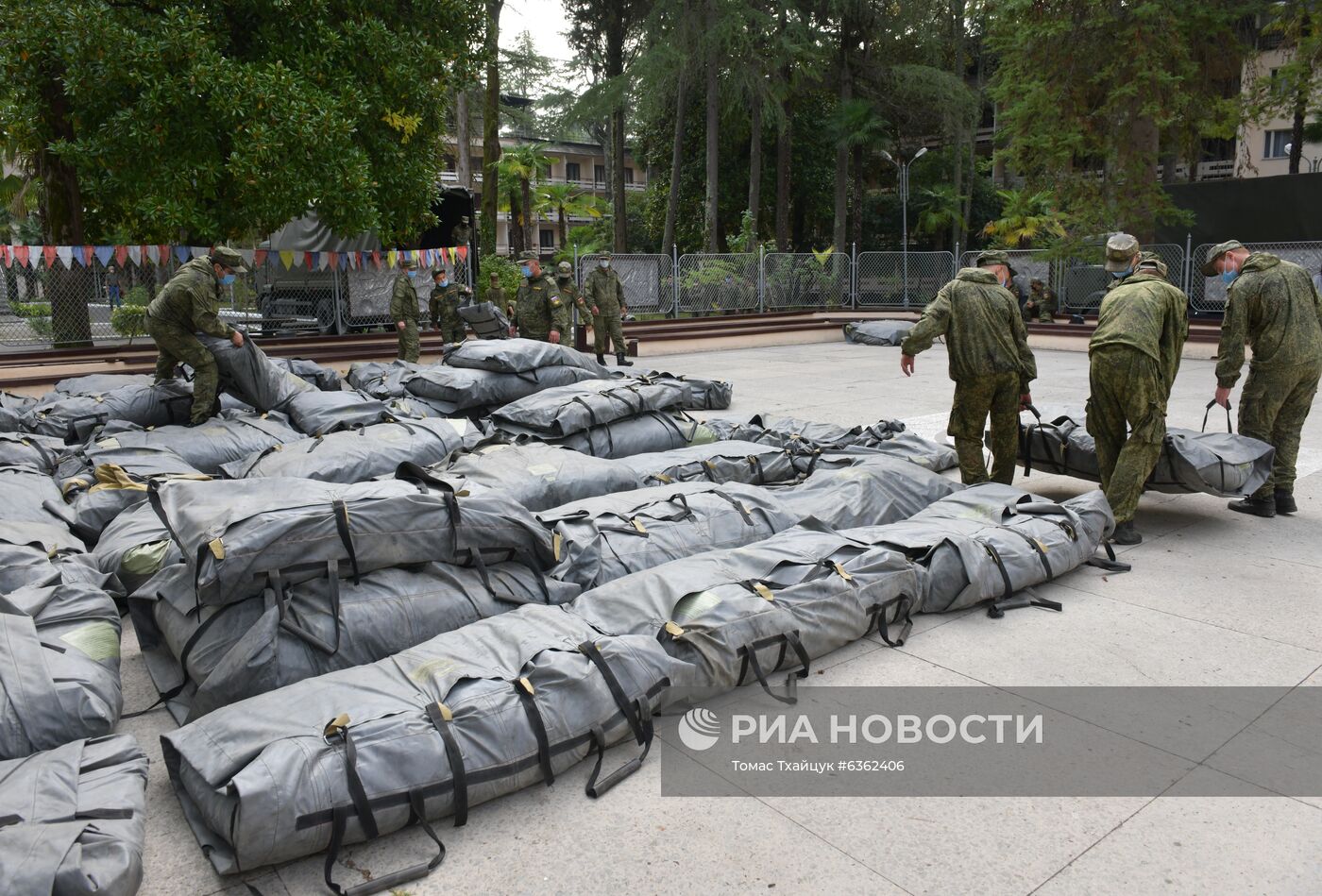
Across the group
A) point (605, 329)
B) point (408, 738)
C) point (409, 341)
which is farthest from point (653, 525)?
point (605, 329)

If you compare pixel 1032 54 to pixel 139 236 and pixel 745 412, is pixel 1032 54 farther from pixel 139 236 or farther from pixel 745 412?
pixel 139 236

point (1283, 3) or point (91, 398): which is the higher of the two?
point (1283, 3)

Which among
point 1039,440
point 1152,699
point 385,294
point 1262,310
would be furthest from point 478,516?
point 385,294

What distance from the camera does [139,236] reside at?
41.5ft

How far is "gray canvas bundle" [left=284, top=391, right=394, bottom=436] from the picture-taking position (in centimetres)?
689

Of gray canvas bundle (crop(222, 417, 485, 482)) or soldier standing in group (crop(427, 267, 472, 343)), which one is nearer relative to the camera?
gray canvas bundle (crop(222, 417, 485, 482))

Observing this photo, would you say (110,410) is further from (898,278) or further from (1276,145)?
(1276,145)

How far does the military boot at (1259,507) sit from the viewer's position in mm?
5871

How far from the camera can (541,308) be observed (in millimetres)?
12523

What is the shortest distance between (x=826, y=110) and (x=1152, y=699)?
29.7 metres

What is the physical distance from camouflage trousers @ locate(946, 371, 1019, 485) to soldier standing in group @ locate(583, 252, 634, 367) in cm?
808

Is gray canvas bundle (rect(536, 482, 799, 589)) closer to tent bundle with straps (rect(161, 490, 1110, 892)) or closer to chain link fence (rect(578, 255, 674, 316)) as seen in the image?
tent bundle with straps (rect(161, 490, 1110, 892))

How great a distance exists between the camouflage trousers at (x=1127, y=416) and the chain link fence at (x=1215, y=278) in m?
14.5

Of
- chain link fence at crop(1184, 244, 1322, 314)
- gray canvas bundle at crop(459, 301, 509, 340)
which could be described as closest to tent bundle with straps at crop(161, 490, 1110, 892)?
gray canvas bundle at crop(459, 301, 509, 340)
